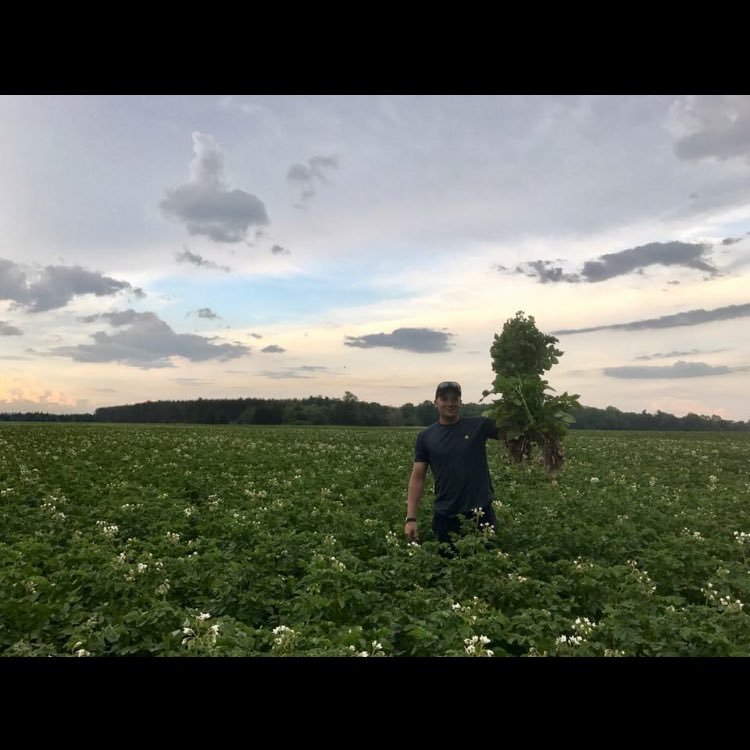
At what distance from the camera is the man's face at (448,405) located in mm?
7719

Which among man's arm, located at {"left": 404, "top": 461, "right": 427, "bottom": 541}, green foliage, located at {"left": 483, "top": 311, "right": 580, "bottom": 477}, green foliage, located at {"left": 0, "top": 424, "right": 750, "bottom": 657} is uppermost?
green foliage, located at {"left": 483, "top": 311, "right": 580, "bottom": 477}

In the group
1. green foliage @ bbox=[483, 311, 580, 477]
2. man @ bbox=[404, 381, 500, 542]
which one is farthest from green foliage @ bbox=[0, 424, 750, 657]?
green foliage @ bbox=[483, 311, 580, 477]

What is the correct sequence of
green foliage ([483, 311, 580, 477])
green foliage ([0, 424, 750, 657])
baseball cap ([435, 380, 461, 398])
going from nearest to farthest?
green foliage ([0, 424, 750, 657])
baseball cap ([435, 380, 461, 398])
green foliage ([483, 311, 580, 477])

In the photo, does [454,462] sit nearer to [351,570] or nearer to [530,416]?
[351,570]

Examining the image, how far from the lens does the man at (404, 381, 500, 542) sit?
780 cm

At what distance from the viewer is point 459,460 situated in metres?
7.83

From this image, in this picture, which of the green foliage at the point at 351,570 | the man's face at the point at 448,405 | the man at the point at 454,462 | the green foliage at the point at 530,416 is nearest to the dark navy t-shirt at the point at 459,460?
the man at the point at 454,462

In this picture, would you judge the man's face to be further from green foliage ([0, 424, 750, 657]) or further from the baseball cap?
green foliage ([0, 424, 750, 657])

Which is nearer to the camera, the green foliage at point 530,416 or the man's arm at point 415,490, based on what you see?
the man's arm at point 415,490

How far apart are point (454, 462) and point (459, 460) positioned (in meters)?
0.07

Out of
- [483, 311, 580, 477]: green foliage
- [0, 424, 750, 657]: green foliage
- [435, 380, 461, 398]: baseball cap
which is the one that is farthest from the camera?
[483, 311, 580, 477]: green foliage

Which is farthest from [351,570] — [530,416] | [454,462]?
[530,416]

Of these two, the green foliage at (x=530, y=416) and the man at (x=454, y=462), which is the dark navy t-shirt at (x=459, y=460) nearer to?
the man at (x=454, y=462)
